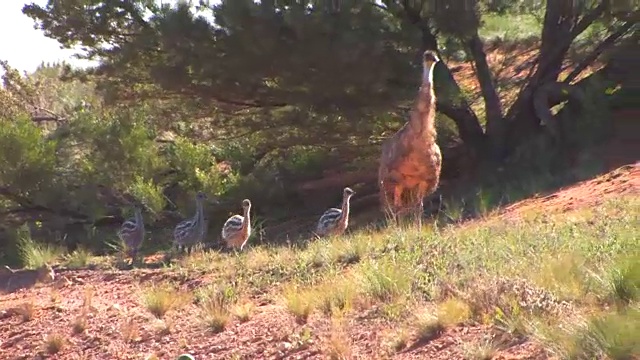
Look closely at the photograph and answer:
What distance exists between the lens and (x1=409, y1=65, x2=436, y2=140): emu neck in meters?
15.8

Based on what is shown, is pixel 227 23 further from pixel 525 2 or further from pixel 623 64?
pixel 623 64

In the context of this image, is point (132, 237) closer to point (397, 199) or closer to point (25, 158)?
point (397, 199)

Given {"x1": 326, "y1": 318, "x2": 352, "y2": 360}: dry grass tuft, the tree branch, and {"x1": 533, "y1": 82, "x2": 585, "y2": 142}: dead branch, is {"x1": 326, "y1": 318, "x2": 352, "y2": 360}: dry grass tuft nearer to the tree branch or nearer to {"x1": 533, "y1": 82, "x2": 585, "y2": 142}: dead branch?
{"x1": 533, "y1": 82, "x2": 585, "y2": 142}: dead branch

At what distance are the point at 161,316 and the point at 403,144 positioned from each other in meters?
5.97

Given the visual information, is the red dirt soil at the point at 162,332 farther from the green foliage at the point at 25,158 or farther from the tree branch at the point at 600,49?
the tree branch at the point at 600,49

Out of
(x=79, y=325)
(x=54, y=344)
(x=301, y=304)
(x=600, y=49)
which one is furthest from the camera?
(x=600, y=49)

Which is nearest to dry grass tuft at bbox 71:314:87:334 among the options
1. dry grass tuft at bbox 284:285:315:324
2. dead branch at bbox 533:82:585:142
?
dry grass tuft at bbox 284:285:315:324

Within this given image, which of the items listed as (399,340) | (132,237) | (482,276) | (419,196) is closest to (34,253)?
(132,237)

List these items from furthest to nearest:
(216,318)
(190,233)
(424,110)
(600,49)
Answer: (600,49)
(190,233)
(424,110)
(216,318)

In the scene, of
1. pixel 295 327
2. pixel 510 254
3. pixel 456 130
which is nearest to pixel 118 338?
pixel 295 327

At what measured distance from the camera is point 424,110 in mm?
15797

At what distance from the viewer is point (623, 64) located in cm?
2109

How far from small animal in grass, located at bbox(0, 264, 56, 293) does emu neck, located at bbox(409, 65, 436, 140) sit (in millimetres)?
5572

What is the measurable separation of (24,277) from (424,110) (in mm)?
6149
